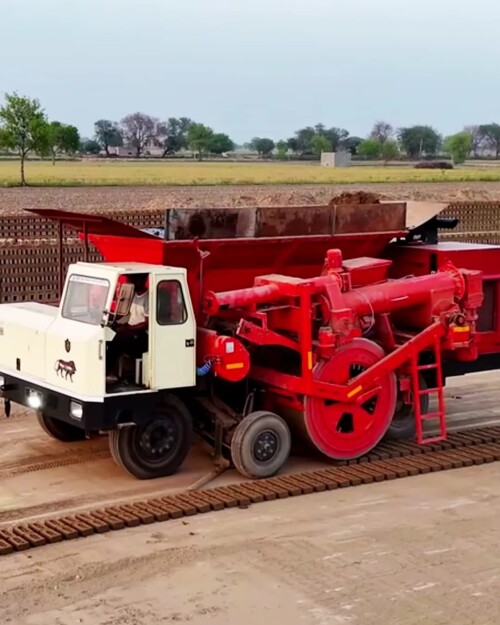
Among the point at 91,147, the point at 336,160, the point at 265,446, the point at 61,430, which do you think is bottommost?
the point at 61,430

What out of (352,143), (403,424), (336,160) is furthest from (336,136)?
(403,424)

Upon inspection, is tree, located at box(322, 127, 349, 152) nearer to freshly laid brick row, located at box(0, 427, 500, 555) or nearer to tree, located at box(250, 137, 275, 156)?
tree, located at box(250, 137, 275, 156)

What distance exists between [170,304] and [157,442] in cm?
120

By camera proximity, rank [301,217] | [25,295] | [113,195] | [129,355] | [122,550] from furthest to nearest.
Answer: [113,195] < [25,295] < [301,217] < [129,355] < [122,550]

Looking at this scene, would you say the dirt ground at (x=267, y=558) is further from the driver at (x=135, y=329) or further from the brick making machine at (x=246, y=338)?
Answer: the driver at (x=135, y=329)

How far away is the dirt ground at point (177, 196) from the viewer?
3711 cm

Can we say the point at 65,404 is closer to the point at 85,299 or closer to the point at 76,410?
the point at 76,410

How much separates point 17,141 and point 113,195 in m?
18.0

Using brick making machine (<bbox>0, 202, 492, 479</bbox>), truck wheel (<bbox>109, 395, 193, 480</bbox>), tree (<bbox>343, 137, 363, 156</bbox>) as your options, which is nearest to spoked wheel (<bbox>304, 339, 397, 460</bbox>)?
brick making machine (<bbox>0, 202, 492, 479</bbox>)

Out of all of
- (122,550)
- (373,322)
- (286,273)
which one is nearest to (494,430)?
(373,322)

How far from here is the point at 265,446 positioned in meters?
9.79

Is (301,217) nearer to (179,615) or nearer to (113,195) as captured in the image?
(179,615)

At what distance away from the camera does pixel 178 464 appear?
31.9 ft

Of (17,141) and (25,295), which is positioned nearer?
(25,295)
